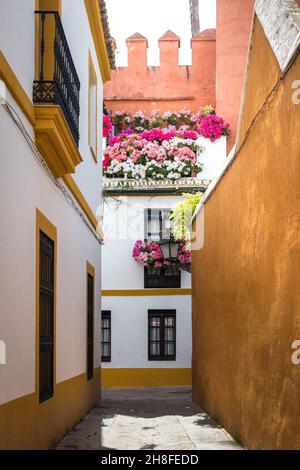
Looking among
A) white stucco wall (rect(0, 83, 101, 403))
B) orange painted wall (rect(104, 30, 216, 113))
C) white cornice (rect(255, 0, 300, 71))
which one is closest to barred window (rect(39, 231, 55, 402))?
white stucco wall (rect(0, 83, 101, 403))

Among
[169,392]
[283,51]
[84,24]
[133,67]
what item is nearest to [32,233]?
[283,51]

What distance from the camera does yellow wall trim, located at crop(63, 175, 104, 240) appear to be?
10.2m

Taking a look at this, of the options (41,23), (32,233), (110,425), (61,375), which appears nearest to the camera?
(32,233)

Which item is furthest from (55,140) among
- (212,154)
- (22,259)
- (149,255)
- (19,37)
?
(212,154)

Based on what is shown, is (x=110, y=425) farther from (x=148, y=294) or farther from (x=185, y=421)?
(x=148, y=294)

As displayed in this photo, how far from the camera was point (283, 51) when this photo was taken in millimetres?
6168

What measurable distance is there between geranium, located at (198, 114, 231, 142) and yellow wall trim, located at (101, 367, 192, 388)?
20.8 ft

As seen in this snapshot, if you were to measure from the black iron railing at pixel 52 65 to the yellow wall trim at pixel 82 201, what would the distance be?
144 cm

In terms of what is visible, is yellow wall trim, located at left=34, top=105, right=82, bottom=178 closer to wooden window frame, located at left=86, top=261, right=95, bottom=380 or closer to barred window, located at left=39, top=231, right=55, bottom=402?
barred window, located at left=39, top=231, right=55, bottom=402

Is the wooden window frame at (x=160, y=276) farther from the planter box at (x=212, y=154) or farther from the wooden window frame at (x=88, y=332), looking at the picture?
the wooden window frame at (x=88, y=332)

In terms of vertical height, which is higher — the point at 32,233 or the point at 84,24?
the point at 84,24

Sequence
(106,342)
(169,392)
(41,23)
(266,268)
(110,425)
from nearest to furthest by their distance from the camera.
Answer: (266,268), (41,23), (110,425), (169,392), (106,342)

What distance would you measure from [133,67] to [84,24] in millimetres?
12664

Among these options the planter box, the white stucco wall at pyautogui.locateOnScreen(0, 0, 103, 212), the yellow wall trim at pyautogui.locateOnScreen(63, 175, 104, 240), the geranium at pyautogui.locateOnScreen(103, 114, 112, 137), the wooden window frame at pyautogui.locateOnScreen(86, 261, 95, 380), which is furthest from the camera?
the geranium at pyautogui.locateOnScreen(103, 114, 112, 137)
